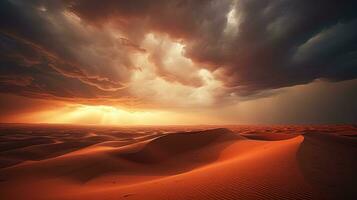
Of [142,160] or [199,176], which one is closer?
[199,176]

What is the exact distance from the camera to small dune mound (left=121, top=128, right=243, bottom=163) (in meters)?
14.9

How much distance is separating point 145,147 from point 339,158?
1274 centimetres

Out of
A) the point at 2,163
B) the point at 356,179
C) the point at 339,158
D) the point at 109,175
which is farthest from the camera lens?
the point at 2,163

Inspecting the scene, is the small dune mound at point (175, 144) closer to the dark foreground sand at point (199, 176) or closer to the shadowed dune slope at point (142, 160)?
the shadowed dune slope at point (142, 160)

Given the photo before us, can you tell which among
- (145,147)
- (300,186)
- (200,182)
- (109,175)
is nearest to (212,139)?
(145,147)

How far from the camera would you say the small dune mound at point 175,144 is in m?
14.9

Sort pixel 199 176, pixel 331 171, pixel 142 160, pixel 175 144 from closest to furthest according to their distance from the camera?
pixel 331 171 → pixel 199 176 → pixel 142 160 → pixel 175 144

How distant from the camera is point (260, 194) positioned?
14.8 feet

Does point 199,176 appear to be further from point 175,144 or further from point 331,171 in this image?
point 175,144

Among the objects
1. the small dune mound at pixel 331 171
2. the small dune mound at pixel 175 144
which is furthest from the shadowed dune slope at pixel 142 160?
the small dune mound at pixel 331 171

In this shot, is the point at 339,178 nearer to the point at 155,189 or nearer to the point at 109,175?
the point at 155,189

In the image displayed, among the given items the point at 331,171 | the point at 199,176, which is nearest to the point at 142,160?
the point at 199,176

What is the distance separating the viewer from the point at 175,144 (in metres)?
17.4

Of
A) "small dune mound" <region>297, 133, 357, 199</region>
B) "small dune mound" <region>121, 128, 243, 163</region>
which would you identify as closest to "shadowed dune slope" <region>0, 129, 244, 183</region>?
"small dune mound" <region>121, 128, 243, 163</region>
